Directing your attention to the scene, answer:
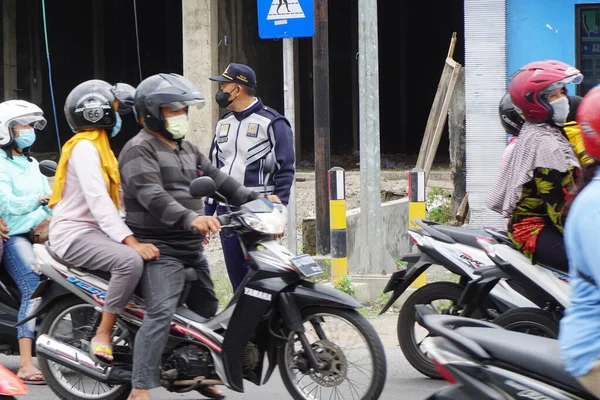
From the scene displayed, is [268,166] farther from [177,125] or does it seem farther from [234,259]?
[177,125]

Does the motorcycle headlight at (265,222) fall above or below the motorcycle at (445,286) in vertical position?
above

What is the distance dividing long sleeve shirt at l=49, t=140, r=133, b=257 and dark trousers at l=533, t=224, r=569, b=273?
6.83 ft

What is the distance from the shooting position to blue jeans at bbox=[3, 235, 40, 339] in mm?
6259

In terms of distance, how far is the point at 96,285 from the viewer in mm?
5480

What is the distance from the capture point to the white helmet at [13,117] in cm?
632

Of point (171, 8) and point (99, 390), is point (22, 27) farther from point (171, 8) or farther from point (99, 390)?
point (99, 390)

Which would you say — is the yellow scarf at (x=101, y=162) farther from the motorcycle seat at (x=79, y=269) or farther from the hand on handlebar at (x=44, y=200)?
the hand on handlebar at (x=44, y=200)

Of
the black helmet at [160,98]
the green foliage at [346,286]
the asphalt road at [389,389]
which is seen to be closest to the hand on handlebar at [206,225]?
the black helmet at [160,98]

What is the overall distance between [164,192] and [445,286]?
5.94ft

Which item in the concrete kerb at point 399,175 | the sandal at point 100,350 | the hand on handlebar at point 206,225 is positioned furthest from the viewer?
the concrete kerb at point 399,175

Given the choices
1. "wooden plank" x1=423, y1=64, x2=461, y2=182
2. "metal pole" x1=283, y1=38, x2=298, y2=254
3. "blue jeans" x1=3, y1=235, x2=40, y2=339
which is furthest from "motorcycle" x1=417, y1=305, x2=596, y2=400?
"wooden plank" x1=423, y1=64, x2=461, y2=182

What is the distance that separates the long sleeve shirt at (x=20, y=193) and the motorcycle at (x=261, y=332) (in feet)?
2.74

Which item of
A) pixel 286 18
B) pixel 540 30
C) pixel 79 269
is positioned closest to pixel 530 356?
pixel 79 269

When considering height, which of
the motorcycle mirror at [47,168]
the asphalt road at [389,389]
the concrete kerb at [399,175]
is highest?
the motorcycle mirror at [47,168]
